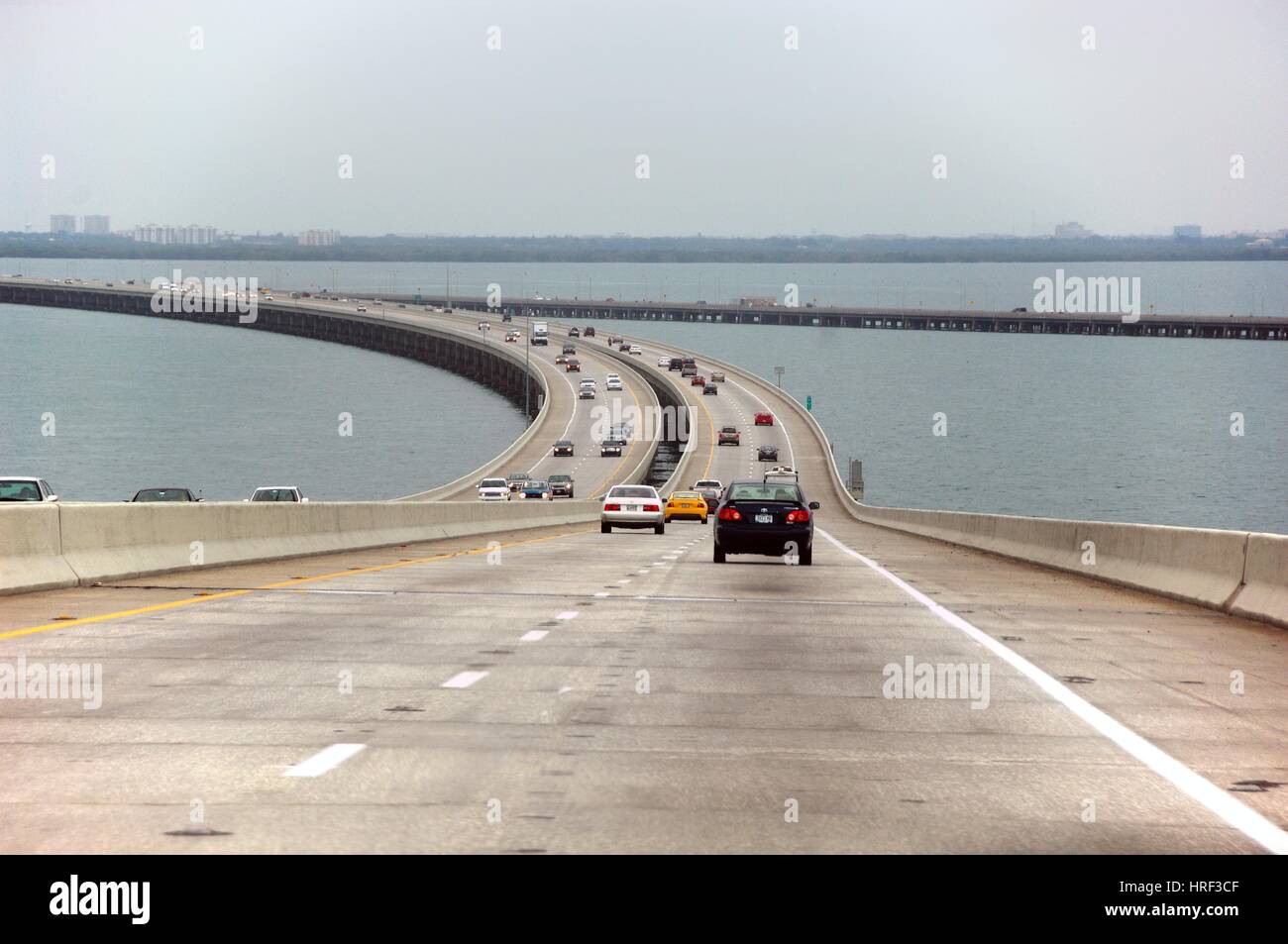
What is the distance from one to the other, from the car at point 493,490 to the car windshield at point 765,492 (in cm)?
7908

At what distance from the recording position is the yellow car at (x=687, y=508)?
6388 cm

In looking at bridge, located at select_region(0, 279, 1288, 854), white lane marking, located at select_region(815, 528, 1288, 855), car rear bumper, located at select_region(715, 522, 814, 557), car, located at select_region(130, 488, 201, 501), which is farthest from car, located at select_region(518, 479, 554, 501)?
white lane marking, located at select_region(815, 528, 1288, 855)

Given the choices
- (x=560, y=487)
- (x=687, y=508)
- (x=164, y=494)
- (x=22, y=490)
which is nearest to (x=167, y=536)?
(x=22, y=490)

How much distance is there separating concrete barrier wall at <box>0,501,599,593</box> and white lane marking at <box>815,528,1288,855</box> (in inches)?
392

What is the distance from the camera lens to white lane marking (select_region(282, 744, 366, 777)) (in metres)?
8.62

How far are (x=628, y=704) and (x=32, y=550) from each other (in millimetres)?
10195

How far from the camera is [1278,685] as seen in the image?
42.5 feet

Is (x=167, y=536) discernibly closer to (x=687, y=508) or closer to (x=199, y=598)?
(x=199, y=598)

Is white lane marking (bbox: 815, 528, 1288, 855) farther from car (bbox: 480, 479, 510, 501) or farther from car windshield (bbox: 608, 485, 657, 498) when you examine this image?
car (bbox: 480, 479, 510, 501)

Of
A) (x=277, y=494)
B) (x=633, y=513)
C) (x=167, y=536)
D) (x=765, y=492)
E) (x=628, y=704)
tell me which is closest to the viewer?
(x=628, y=704)

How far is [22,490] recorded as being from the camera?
31.8 metres

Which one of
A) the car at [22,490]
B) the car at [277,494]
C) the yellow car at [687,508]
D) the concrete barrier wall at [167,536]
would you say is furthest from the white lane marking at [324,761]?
the yellow car at [687,508]
